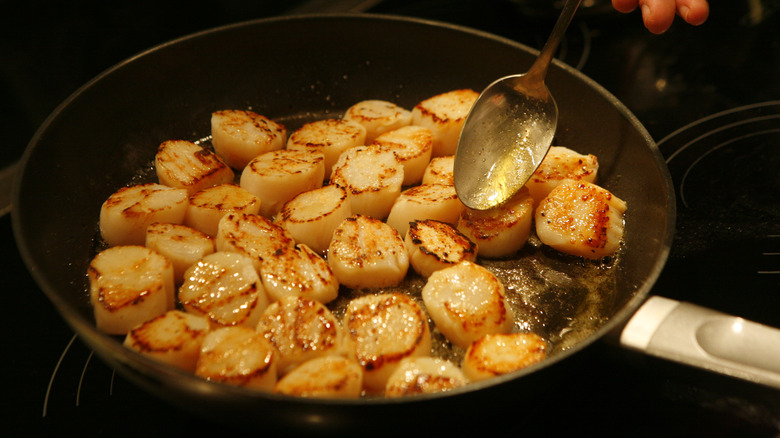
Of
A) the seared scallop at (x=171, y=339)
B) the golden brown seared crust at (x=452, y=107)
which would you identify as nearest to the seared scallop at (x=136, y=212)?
the seared scallop at (x=171, y=339)

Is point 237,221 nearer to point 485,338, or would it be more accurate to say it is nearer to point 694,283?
point 485,338

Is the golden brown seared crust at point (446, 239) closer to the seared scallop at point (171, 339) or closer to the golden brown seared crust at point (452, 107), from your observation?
the golden brown seared crust at point (452, 107)

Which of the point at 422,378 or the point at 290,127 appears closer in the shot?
the point at 422,378

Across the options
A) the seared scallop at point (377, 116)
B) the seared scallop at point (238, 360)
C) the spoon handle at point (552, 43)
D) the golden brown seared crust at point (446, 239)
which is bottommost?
the seared scallop at point (238, 360)

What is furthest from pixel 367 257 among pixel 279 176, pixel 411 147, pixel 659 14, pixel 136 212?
pixel 659 14

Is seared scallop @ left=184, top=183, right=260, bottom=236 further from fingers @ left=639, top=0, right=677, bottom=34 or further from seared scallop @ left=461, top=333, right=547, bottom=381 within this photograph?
fingers @ left=639, top=0, right=677, bottom=34

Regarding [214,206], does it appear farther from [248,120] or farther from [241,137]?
[248,120]
